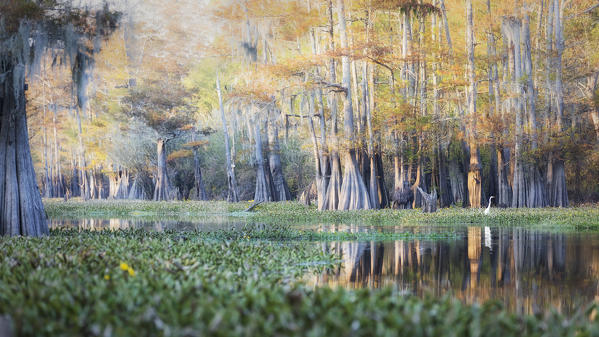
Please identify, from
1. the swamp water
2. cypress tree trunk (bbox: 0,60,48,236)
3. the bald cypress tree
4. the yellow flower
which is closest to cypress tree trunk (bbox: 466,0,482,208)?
the swamp water

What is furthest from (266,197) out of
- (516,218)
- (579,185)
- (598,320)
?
(598,320)

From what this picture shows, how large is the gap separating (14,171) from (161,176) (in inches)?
1137

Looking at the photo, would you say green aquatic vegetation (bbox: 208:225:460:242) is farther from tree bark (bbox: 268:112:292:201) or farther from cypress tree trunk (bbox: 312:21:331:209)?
tree bark (bbox: 268:112:292:201)

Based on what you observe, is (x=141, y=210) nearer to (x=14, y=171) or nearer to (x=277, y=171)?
(x=277, y=171)

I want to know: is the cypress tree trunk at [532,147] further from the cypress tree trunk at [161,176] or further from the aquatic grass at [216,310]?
the cypress tree trunk at [161,176]

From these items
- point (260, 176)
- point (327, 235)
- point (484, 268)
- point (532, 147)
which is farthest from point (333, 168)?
point (484, 268)

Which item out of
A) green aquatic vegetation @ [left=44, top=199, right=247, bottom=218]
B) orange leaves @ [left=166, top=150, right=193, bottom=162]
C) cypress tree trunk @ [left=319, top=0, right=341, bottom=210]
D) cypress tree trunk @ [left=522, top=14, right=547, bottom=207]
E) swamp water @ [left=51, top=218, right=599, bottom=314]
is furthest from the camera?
orange leaves @ [left=166, top=150, right=193, bottom=162]

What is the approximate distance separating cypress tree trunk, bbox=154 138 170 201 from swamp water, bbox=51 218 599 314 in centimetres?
2899

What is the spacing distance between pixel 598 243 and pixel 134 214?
77.3 ft

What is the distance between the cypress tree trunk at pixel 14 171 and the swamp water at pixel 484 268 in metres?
7.04

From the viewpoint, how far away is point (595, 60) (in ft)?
96.6

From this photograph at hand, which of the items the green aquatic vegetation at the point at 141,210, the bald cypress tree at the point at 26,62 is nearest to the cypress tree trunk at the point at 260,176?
the green aquatic vegetation at the point at 141,210

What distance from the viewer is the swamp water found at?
891 cm

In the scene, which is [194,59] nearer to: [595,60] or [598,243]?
[595,60]
